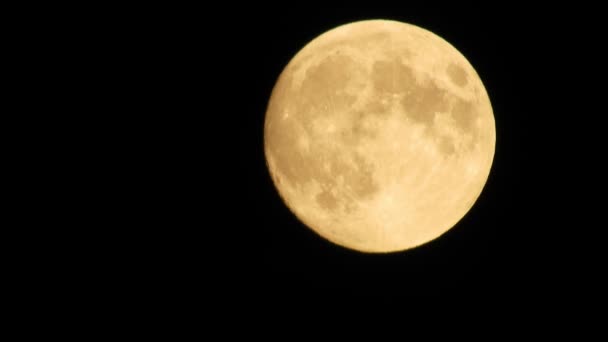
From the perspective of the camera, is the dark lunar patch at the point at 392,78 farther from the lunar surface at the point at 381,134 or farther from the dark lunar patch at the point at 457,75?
the dark lunar patch at the point at 457,75

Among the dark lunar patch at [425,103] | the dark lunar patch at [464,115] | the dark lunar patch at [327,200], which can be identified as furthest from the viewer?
the dark lunar patch at [327,200]

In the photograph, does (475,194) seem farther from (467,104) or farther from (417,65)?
(417,65)

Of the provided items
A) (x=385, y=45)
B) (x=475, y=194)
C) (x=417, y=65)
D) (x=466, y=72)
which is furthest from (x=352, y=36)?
(x=475, y=194)

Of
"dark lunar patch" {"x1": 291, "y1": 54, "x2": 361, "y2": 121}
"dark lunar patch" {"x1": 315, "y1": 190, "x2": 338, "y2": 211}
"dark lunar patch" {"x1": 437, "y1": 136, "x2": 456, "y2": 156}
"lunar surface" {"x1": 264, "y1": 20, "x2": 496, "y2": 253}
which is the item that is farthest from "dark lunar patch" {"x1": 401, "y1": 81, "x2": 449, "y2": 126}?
"dark lunar patch" {"x1": 315, "y1": 190, "x2": 338, "y2": 211}

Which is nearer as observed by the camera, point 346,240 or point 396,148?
point 396,148

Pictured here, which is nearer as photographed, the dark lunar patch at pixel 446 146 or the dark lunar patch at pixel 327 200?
the dark lunar patch at pixel 446 146

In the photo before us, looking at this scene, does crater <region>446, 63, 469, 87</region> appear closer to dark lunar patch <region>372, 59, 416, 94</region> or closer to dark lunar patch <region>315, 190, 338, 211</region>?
dark lunar patch <region>372, 59, 416, 94</region>

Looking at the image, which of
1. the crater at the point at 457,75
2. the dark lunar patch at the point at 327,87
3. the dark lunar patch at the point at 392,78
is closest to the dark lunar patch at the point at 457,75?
the crater at the point at 457,75

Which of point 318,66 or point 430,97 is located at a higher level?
point 318,66

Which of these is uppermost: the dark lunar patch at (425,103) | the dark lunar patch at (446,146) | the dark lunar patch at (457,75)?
the dark lunar patch at (457,75)
